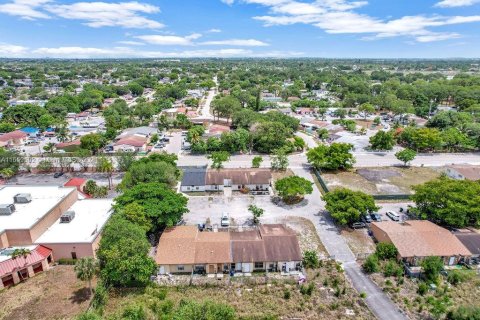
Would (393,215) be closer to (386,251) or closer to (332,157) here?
(386,251)

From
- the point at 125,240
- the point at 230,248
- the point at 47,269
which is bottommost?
the point at 47,269

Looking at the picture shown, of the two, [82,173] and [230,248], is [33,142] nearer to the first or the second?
[82,173]

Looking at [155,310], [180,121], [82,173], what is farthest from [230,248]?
[180,121]

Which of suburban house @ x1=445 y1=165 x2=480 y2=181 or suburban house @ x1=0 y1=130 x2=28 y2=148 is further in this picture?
suburban house @ x1=0 y1=130 x2=28 y2=148

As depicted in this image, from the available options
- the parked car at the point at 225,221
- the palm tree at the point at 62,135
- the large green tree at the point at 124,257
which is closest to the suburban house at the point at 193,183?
the parked car at the point at 225,221

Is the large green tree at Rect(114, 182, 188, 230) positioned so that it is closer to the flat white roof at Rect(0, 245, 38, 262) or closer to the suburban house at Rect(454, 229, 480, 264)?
the flat white roof at Rect(0, 245, 38, 262)

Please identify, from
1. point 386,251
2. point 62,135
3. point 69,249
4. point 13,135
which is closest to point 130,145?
point 62,135

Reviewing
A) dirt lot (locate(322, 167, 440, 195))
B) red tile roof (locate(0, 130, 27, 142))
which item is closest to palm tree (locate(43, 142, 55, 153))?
red tile roof (locate(0, 130, 27, 142))

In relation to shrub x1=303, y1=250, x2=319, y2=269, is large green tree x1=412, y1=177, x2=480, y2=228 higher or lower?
higher
